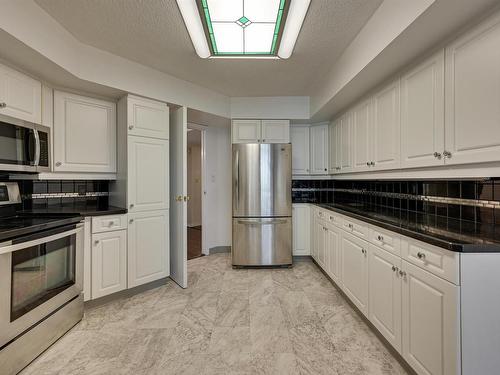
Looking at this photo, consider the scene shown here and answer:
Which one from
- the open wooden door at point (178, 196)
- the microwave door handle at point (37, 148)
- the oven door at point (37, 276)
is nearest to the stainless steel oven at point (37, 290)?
Answer: the oven door at point (37, 276)

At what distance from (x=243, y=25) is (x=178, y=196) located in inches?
68.9

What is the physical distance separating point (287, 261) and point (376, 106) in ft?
6.89

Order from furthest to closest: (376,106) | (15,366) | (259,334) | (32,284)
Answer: (376,106), (259,334), (32,284), (15,366)

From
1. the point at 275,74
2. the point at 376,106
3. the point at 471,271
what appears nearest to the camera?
the point at 471,271

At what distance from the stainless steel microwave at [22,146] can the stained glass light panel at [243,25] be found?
155 cm

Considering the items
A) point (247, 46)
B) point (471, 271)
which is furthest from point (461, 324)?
point (247, 46)

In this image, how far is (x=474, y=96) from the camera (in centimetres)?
128

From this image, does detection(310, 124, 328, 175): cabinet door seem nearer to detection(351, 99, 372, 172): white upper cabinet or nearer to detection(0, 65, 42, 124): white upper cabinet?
detection(351, 99, 372, 172): white upper cabinet

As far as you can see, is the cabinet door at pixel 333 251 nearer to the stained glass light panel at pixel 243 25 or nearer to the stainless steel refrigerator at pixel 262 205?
the stainless steel refrigerator at pixel 262 205

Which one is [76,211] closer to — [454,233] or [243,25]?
[243,25]

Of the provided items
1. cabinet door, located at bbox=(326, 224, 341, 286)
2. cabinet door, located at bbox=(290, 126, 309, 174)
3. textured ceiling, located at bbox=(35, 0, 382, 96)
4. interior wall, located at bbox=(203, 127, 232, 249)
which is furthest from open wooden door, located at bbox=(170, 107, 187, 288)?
cabinet door, located at bbox=(290, 126, 309, 174)

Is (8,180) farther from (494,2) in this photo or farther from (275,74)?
(494,2)

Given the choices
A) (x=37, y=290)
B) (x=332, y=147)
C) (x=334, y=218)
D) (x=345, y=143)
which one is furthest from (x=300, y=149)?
(x=37, y=290)

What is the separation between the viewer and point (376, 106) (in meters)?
2.24
